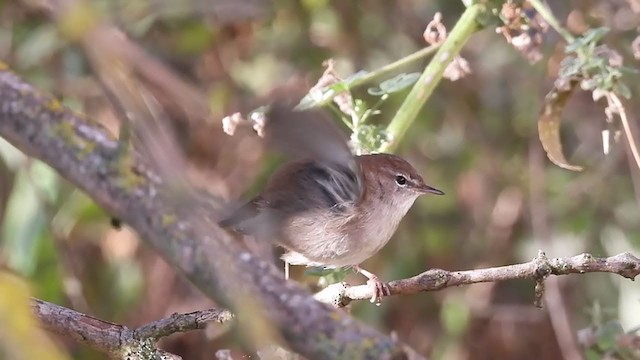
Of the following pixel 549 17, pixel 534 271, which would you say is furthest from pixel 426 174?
pixel 534 271

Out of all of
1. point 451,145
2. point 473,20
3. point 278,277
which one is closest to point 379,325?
point 451,145

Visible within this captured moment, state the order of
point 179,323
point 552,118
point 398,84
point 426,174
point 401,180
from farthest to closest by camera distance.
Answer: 1. point 426,174
2. point 401,180
3. point 552,118
4. point 398,84
5. point 179,323

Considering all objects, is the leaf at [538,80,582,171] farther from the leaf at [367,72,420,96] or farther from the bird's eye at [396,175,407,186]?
the bird's eye at [396,175,407,186]

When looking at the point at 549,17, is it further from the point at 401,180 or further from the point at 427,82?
the point at 401,180

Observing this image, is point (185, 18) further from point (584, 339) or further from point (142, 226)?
point (142, 226)

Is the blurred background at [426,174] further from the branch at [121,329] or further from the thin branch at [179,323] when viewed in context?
the thin branch at [179,323]

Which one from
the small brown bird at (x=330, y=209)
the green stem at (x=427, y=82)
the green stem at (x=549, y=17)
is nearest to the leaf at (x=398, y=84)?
the green stem at (x=427, y=82)
